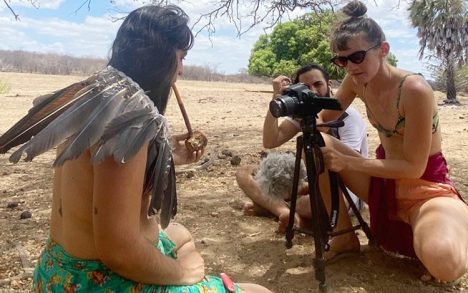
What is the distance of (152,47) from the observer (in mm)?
1375

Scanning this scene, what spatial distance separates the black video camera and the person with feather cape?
33.3 inches

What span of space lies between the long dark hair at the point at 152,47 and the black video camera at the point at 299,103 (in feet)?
2.94

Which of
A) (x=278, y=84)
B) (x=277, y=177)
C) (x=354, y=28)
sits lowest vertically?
(x=277, y=177)

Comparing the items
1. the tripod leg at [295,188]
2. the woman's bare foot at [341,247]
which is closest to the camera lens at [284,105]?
the tripod leg at [295,188]

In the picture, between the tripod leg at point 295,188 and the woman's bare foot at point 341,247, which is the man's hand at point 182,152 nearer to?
the tripod leg at point 295,188

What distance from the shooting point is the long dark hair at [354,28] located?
2459 mm

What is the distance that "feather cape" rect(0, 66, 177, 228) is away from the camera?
3.90 feet

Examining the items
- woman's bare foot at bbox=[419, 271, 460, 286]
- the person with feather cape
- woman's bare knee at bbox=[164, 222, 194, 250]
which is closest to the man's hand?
woman's bare knee at bbox=[164, 222, 194, 250]

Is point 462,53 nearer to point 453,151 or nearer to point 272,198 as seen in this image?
point 453,151

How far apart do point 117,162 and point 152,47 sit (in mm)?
352

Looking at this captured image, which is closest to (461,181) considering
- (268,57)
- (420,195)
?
(420,195)

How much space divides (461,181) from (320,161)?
2.45 meters

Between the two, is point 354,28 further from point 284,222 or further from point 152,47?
point 152,47

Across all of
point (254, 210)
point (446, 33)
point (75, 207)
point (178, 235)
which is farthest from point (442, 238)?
point (446, 33)
